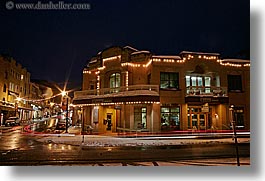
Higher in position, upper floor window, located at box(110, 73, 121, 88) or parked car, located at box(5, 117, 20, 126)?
upper floor window, located at box(110, 73, 121, 88)

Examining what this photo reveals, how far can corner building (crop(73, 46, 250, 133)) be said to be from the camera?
5793mm

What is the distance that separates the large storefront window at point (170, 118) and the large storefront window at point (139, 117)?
20.9 inches

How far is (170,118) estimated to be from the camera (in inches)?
246

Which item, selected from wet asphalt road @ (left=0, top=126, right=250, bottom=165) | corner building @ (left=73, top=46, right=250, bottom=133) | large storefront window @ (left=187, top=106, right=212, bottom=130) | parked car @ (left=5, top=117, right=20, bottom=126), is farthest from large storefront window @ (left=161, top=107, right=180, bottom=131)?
parked car @ (left=5, top=117, right=20, bottom=126)

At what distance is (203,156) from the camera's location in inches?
152

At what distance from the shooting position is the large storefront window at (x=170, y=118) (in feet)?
19.7

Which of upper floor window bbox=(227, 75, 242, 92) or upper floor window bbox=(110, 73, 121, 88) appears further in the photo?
upper floor window bbox=(110, 73, 121, 88)

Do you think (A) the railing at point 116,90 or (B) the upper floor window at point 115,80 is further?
(B) the upper floor window at point 115,80

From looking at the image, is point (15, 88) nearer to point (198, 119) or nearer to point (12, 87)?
point (12, 87)

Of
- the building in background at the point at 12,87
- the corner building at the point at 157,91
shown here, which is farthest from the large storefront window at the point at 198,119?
the building in background at the point at 12,87

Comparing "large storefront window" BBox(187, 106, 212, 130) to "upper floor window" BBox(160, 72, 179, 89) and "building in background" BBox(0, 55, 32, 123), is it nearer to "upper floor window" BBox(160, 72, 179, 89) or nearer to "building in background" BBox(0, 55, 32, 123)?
"upper floor window" BBox(160, 72, 179, 89)

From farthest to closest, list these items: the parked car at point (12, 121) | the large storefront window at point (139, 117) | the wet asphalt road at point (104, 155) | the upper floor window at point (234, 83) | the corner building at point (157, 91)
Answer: the large storefront window at point (139, 117)
the corner building at point (157, 91)
the upper floor window at point (234, 83)
the parked car at point (12, 121)
the wet asphalt road at point (104, 155)

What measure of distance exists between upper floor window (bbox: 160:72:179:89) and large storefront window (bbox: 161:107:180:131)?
0.69 meters

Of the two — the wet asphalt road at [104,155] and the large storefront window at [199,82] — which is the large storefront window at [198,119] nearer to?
the large storefront window at [199,82]
